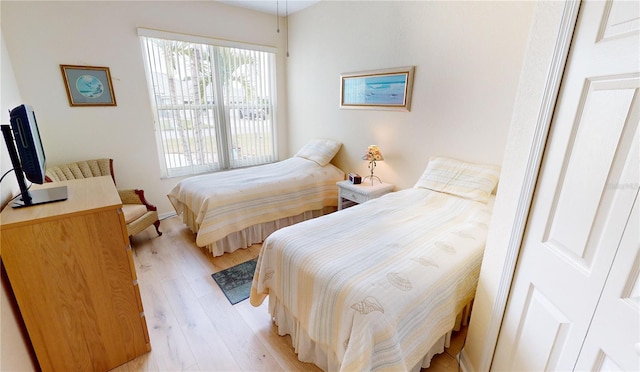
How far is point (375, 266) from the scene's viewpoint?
1.42 meters

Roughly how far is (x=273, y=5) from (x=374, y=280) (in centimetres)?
374

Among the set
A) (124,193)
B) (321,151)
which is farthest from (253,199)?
(124,193)

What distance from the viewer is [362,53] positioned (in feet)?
10.3

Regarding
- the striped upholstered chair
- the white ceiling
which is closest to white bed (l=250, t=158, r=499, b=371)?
the striped upholstered chair

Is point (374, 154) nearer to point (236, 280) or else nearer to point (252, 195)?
point (252, 195)

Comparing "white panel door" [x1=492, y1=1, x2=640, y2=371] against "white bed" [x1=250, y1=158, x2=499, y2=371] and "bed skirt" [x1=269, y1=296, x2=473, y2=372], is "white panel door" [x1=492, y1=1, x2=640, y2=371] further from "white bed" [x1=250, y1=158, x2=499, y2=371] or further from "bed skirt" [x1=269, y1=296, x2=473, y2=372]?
"bed skirt" [x1=269, y1=296, x2=473, y2=372]

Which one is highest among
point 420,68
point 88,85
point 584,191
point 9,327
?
point 420,68

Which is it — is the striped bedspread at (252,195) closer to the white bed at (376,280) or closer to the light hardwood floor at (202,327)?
the light hardwood floor at (202,327)

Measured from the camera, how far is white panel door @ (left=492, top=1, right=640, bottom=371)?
0.77m

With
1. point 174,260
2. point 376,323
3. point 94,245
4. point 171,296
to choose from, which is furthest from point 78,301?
point 376,323

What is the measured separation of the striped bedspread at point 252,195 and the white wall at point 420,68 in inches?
22.8

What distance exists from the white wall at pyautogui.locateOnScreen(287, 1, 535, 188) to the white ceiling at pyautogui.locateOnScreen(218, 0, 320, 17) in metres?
0.12

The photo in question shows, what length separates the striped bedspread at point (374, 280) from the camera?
118 cm

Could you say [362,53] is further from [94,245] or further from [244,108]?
[94,245]
